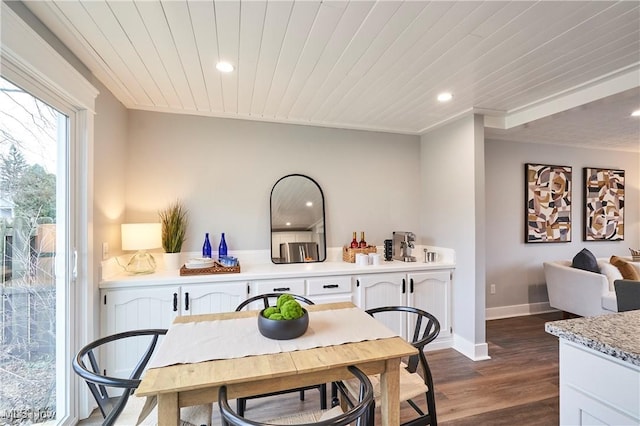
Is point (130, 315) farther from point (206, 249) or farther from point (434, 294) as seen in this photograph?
point (434, 294)

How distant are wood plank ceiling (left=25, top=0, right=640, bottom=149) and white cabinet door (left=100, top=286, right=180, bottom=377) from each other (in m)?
1.68

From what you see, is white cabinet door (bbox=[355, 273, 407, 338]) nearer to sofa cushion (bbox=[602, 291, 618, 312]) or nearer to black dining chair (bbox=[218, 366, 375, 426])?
black dining chair (bbox=[218, 366, 375, 426])

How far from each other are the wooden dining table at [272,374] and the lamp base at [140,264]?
5.53ft

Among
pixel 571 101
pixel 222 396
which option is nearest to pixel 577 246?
pixel 571 101

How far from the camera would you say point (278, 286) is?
2.71 m

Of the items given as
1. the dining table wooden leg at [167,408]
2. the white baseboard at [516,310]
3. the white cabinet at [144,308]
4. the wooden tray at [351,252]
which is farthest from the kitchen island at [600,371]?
the white baseboard at [516,310]

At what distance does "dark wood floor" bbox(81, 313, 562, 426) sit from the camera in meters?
2.10

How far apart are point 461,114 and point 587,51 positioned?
1.19 metres

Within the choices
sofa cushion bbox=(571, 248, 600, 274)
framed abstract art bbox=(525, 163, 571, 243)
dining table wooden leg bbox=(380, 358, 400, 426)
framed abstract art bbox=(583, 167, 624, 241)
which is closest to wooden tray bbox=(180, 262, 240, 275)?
dining table wooden leg bbox=(380, 358, 400, 426)

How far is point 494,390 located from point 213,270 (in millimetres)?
2542

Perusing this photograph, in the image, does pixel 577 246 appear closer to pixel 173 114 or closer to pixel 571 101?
pixel 571 101

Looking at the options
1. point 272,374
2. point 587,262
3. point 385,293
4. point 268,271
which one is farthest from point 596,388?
point 587,262

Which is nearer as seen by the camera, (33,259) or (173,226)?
(33,259)

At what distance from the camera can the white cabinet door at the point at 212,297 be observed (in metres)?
2.48
